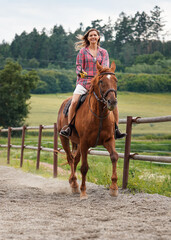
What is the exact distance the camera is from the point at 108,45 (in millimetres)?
85875

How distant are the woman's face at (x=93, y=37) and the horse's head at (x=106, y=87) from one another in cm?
104

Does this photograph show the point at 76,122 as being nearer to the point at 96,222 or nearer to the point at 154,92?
the point at 96,222

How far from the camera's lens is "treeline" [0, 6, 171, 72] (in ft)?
270

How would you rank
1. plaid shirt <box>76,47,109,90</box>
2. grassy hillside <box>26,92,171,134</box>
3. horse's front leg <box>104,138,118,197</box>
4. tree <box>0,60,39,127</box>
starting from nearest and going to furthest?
horse's front leg <box>104,138,118,197</box> → plaid shirt <box>76,47,109,90</box> → tree <box>0,60,39,127</box> → grassy hillside <box>26,92,171,134</box>

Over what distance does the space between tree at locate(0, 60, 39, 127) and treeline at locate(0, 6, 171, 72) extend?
102 feet

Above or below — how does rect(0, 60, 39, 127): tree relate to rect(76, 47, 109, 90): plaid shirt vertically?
below

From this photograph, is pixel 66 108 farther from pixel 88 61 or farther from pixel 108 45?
pixel 108 45

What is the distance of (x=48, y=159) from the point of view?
20.5 m

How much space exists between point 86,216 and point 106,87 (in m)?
1.83

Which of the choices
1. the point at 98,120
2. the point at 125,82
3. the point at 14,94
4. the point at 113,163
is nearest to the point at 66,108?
the point at 98,120

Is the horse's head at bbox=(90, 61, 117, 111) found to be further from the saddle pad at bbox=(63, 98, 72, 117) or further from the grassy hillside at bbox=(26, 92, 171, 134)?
the grassy hillside at bbox=(26, 92, 171, 134)

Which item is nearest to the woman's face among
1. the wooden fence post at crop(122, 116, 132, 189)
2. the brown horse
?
the brown horse

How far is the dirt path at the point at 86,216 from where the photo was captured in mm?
3223

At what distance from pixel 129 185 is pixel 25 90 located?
132 feet
